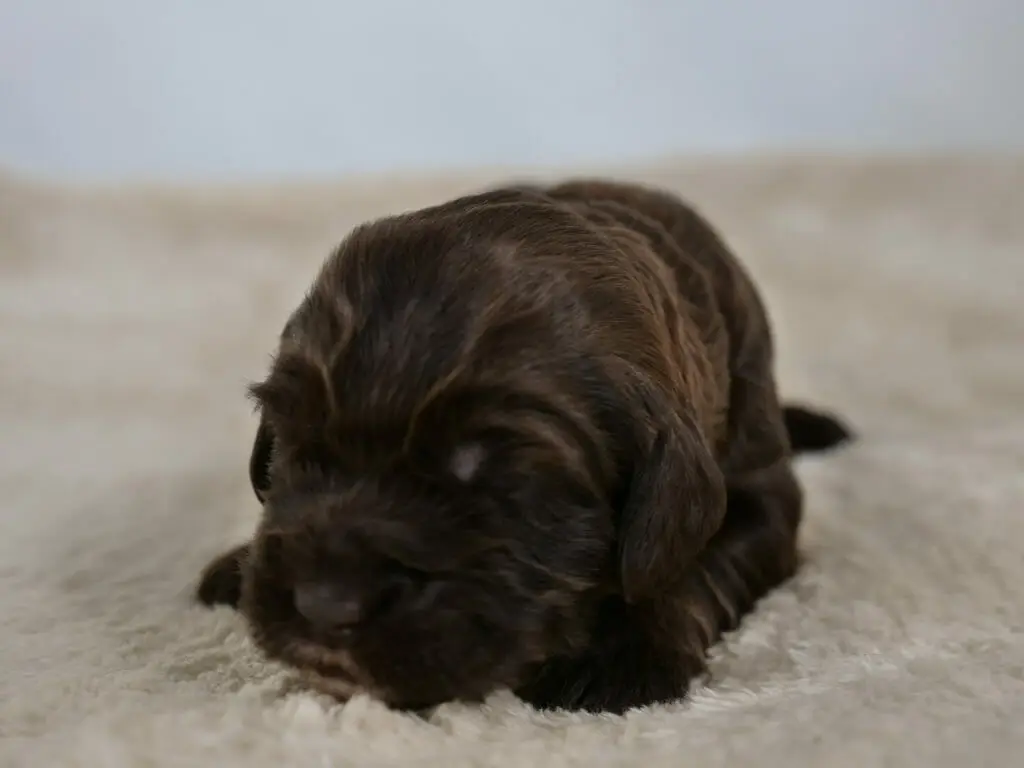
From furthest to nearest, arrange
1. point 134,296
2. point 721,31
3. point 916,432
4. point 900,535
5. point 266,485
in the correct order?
1. point 721,31
2. point 134,296
3. point 916,432
4. point 900,535
5. point 266,485

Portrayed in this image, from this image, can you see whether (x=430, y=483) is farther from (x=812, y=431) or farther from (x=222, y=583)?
(x=812, y=431)

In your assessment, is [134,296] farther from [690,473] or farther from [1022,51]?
[1022,51]

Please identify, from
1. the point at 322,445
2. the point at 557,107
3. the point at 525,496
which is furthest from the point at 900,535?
the point at 557,107

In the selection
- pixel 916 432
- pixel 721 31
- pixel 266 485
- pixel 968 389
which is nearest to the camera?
pixel 266 485

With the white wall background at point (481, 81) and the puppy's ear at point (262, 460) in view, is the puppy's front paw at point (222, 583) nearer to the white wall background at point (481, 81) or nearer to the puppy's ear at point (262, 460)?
the puppy's ear at point (262, 460)

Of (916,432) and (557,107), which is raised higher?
(557,107)

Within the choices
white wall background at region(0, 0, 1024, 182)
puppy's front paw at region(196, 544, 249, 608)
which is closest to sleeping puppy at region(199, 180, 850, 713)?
puppy's front paw at region(196, 544, 249, 608)

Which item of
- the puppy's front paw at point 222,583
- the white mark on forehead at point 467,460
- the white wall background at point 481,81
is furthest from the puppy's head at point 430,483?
the white wall background at point 481,81
